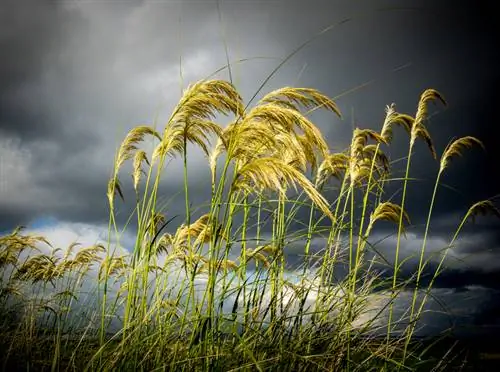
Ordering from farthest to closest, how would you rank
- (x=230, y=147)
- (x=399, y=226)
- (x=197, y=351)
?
1. (x=399, y=226)
2. (x=197, y=351)
3. (x=230, y=147)

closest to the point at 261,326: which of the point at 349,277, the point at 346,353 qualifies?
the point at 346,353

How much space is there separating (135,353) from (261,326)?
0.94m

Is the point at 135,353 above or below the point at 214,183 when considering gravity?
below

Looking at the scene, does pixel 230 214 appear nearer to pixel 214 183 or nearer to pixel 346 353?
pixel 214 183

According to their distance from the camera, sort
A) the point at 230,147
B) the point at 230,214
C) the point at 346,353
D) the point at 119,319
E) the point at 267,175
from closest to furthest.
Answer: the point at 267,175 → the point at 230,147 → the point at 230,214 → the point at 346,353 → the point at 119,319

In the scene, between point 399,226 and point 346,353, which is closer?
point 346,353

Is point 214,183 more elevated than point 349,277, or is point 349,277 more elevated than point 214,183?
point 214,183

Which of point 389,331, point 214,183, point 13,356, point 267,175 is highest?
point 214,183

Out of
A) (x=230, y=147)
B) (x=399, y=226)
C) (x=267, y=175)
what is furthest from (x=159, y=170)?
(x=399, y=226)

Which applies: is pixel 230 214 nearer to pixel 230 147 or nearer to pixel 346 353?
pixel 230 147

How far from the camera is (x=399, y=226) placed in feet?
14.4

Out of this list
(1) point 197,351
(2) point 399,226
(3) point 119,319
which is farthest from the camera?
(2) point 399,226

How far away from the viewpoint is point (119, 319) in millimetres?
4016

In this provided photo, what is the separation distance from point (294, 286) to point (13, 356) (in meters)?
2.91
